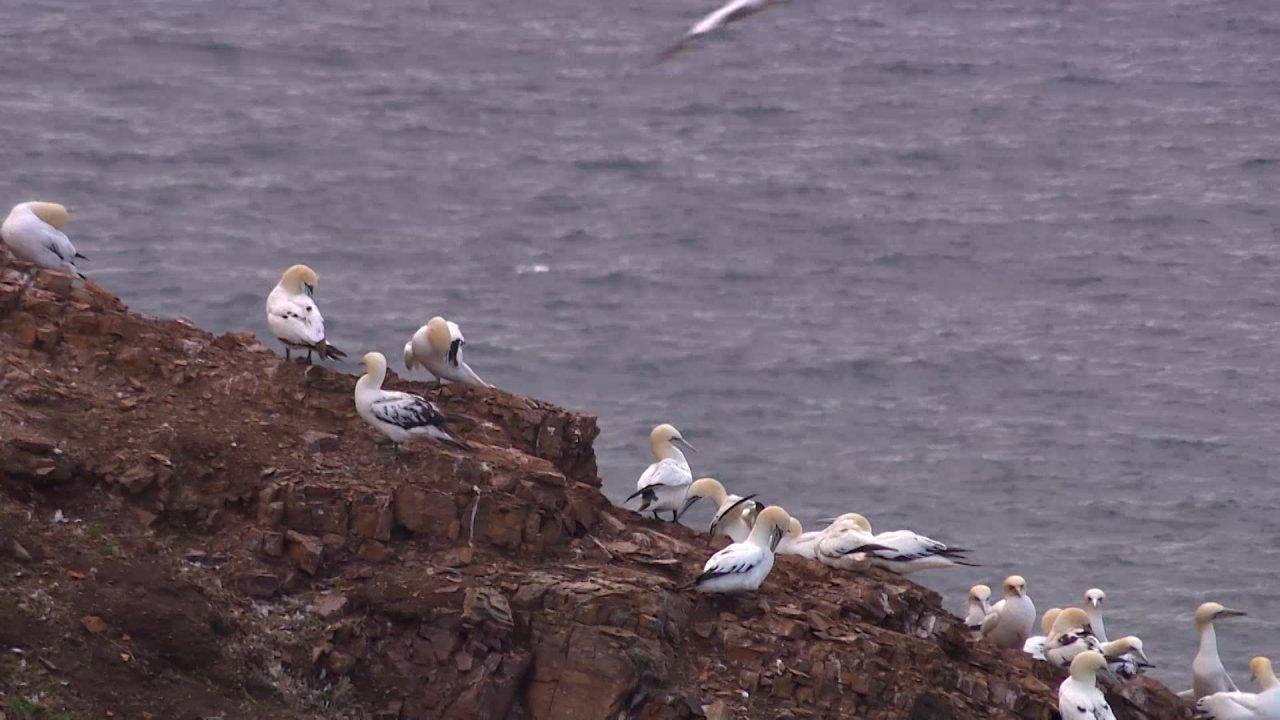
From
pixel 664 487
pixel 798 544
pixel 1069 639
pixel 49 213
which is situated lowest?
pixel 1069 639

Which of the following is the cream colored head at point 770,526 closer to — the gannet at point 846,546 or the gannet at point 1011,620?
the gannet at point 846,546

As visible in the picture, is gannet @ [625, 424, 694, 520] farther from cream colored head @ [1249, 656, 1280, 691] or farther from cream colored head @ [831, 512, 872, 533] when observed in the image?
cream colored head @ [1249, 656, 1280, 691]

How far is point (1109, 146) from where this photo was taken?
49.7m

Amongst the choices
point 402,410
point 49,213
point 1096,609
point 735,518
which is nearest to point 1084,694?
point 735,518

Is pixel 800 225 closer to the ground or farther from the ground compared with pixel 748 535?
closer to the ground

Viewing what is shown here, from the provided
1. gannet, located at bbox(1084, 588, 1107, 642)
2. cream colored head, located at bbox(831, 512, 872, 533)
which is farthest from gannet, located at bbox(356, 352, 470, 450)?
gannet, located at bbox(1084, 588, 1107, 642)

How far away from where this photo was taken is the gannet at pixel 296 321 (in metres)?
16.0

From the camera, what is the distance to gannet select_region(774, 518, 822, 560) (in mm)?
17219

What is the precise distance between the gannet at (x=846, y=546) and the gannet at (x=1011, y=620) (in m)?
1.55

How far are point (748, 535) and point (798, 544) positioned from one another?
695 millimetres

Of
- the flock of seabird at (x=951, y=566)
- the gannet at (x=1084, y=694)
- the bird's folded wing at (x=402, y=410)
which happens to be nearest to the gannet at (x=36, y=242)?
the bird's folded wing at (x=402, y=410)

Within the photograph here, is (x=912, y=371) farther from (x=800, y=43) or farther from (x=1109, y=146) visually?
(x=800, y=43)

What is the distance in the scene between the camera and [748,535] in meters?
17.0

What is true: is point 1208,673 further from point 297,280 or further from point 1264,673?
point 297,280
